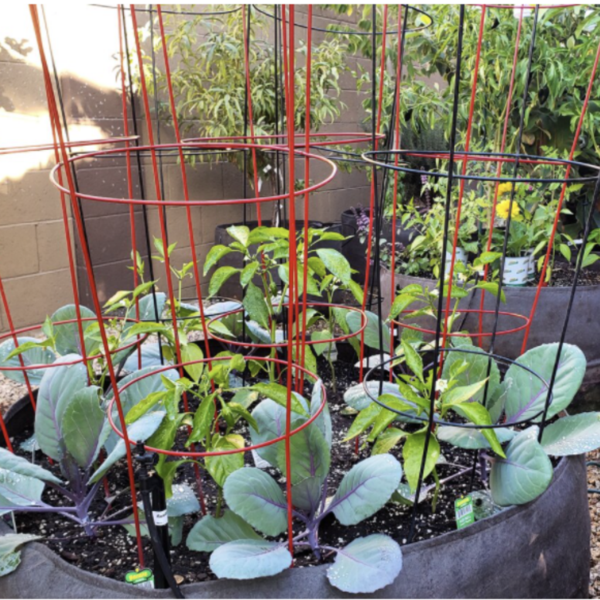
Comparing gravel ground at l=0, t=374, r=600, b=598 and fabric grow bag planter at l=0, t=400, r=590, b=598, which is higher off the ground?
fabric grow bag planter at l=0, t=400, r=590, b=598

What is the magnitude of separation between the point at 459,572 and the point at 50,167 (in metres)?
2.12

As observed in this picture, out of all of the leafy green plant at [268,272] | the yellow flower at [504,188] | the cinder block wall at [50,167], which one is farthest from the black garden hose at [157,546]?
the cinder block wall at [50,167]

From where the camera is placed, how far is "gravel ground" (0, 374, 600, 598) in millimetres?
Result: 1259

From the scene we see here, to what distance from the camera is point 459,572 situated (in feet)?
2.61

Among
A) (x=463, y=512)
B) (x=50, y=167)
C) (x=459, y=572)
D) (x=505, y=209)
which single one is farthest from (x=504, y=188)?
(x=50, y=167)

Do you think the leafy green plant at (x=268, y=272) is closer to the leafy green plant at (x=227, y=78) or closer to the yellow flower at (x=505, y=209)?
the yellow flower at (x=505, y=209)

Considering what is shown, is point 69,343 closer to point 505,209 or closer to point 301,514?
point 301,514

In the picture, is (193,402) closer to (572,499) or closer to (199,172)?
(572,499)

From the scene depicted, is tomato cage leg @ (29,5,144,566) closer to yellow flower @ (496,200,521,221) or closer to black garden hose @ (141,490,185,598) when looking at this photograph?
black garden hose @ (141,490,185,598)

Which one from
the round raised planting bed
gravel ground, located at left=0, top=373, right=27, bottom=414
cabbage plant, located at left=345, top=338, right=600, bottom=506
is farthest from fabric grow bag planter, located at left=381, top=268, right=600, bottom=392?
gravel ground, located at left=0, top=373, right=27, bottom=414

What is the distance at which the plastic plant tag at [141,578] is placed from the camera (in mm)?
826

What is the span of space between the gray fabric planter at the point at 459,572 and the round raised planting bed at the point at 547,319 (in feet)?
2.52

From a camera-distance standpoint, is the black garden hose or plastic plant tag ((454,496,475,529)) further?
plastic plant tag ((454,496,475,529))

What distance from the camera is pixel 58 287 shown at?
→ 98.2 inches
